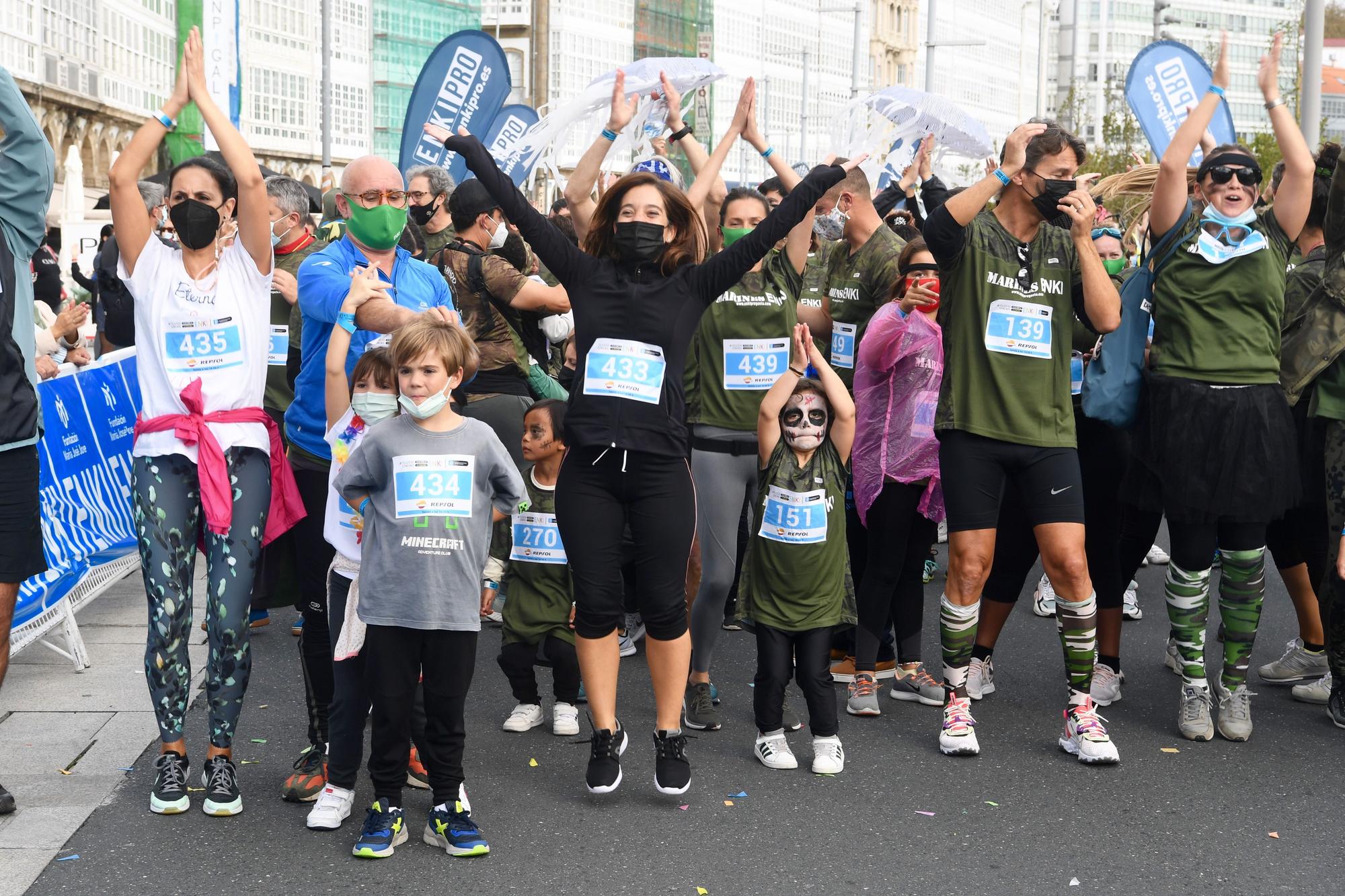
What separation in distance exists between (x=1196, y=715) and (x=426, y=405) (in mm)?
3201

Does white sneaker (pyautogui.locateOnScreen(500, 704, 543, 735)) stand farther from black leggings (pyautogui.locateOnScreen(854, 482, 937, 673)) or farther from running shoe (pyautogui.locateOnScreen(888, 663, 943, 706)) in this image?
running shoe (pyautogui.locateOnScreen(888, 663, 943, 706))

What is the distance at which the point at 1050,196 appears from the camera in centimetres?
573

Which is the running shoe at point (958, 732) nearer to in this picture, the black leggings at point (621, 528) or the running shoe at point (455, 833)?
the black leggings at point (621, 528)

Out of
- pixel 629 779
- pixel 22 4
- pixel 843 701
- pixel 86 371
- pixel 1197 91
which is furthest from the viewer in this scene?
pixel 22 4

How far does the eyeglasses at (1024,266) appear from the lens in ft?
19.1

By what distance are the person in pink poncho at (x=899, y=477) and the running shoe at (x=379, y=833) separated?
224 centimetres

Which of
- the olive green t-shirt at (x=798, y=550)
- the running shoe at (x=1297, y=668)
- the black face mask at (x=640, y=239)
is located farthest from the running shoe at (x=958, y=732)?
the black face mask at (x=640, y=239)

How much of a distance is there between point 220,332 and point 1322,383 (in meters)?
4.08

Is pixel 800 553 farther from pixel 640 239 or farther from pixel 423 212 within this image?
pixel 423 212

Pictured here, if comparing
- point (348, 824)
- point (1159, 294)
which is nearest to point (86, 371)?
point (348, 824)

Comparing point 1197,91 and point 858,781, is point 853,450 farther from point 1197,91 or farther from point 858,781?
point 1197,91

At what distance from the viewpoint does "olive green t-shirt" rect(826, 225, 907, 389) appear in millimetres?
7020

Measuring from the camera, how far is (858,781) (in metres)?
5.59

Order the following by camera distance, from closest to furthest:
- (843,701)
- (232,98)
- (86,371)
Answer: (843,701), (86,371), (232,98)
